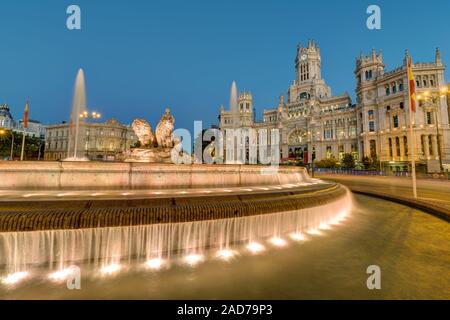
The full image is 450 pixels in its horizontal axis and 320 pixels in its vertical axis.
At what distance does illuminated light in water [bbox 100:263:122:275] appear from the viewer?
3.77 metres

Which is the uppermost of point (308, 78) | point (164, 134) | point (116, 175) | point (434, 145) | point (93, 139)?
point (308, 78)

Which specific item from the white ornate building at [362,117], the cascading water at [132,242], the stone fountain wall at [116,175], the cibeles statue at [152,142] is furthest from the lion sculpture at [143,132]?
the white ornate building at [362,117]

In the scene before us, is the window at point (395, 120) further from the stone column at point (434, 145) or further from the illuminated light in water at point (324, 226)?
the illuminated light in water at point (324, 226)

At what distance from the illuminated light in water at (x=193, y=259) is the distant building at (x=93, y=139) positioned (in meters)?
70.4

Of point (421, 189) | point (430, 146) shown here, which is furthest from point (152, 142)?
point (430, 146)

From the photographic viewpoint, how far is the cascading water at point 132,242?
12.5ft

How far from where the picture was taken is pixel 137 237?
4.32 meters

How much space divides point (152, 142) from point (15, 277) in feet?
28.3

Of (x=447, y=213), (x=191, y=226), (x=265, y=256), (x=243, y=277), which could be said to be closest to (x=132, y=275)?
(x=191, y=226)

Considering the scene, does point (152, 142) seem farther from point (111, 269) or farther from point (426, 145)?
point (426, 145)

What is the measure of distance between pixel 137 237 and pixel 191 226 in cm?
116

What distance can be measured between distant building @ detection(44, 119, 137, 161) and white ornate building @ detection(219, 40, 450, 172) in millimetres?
A: 44468

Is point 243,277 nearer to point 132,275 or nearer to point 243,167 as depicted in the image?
point 132,275

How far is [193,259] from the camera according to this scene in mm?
4363
